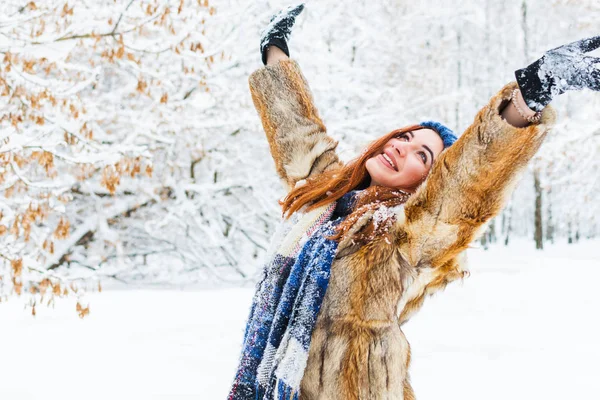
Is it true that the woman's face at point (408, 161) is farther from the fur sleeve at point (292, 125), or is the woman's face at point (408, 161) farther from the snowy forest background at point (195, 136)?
the snowy forest background at point (195, 136)

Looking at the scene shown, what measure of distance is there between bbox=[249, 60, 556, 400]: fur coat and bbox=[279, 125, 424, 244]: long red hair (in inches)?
4.3

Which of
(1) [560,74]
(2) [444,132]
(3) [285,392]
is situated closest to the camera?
(1) [560,74]

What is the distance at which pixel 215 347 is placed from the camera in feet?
16.5

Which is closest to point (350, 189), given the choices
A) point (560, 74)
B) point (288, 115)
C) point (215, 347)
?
point (288, 115)

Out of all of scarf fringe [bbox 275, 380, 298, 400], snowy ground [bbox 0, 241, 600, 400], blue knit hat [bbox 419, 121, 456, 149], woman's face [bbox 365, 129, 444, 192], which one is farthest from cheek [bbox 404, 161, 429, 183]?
snowy ground [bbox 0, 241, 600, 400]

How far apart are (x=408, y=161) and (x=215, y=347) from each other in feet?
12.1

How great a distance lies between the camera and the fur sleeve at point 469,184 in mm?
1407

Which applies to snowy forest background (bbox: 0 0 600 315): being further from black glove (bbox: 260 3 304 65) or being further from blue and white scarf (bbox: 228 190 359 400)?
blue and white scarf (bbox: 228 190 359 400)

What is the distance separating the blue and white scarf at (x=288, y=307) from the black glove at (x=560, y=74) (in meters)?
0.72

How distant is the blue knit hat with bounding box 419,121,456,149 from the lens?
6.22ft

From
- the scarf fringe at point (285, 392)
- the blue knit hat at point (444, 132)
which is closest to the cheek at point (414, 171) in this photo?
the blue knit hat at point (444, 132)

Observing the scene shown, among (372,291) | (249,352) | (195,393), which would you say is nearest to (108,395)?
(195,393)

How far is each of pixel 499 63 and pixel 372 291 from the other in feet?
59.9

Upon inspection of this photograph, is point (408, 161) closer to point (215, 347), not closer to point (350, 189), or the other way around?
point (350, 189)
